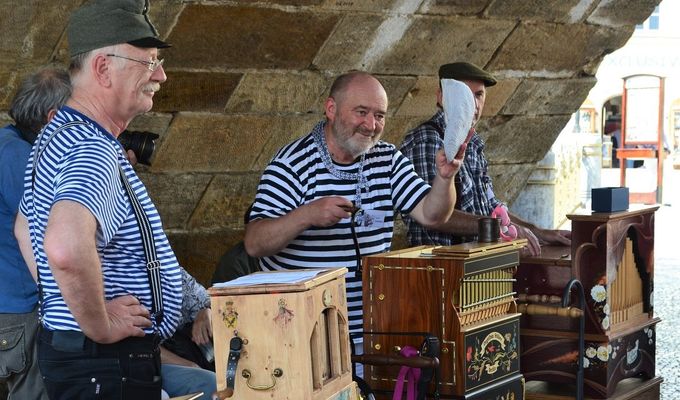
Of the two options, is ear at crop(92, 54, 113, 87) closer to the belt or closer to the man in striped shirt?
the belt

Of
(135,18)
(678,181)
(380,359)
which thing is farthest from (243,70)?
(678,181)

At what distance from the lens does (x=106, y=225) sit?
244 cm

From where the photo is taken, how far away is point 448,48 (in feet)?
18.2

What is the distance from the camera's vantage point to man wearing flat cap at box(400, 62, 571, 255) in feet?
14.2

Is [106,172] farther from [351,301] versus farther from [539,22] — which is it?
[539,22]

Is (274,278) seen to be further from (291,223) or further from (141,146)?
(141,146)

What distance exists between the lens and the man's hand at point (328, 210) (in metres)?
3.45

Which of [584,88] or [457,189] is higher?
[584,88]

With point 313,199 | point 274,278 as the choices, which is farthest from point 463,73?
point 274,278

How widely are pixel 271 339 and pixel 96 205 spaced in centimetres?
55

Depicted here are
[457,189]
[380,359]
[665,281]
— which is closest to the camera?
[380,359]

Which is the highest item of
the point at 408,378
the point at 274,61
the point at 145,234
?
the point at 274,61

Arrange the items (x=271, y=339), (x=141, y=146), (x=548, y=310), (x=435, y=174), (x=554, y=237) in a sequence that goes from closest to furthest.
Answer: (x=271, y=339), (x=141, y=146), (x=435, y=174), (x=548, y=310), (x=554, y=237)

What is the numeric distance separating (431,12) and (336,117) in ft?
5.36
